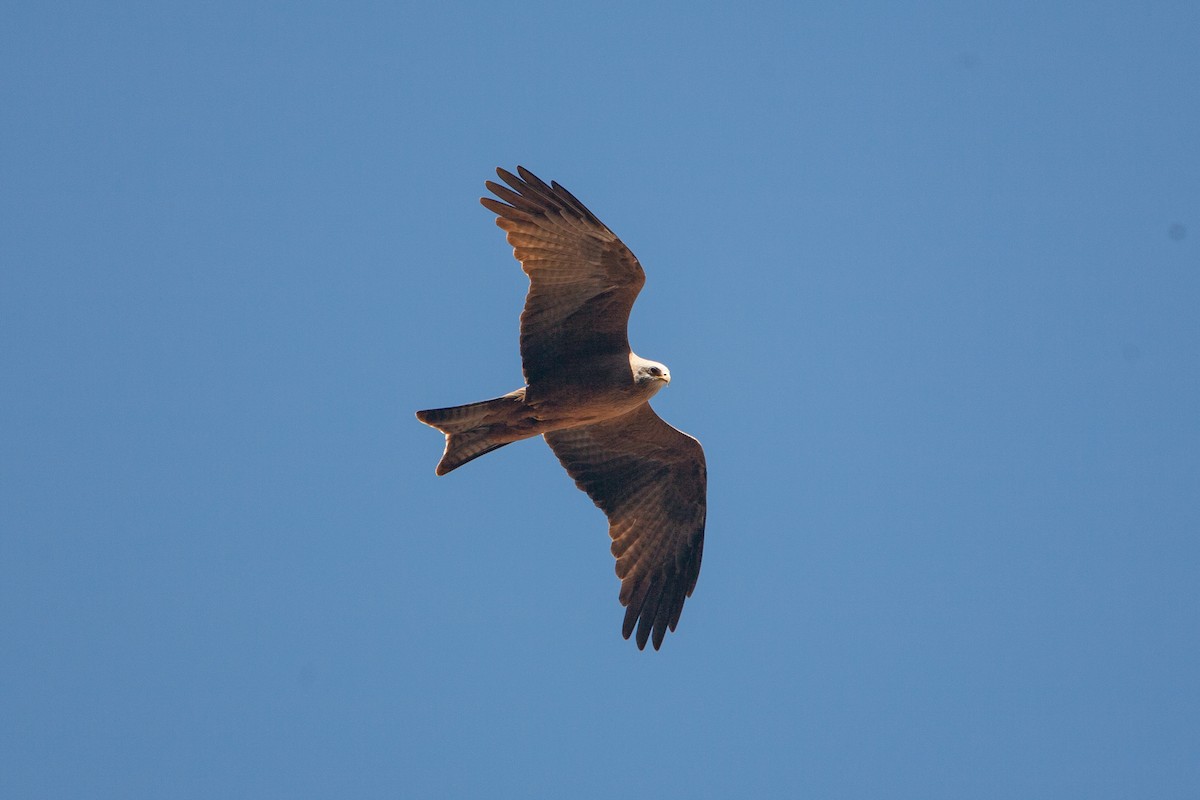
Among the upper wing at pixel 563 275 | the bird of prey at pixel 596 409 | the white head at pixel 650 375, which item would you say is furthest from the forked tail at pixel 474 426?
the white head at pixel 650 375

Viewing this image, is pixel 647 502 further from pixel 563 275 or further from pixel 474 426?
pixel 563 275

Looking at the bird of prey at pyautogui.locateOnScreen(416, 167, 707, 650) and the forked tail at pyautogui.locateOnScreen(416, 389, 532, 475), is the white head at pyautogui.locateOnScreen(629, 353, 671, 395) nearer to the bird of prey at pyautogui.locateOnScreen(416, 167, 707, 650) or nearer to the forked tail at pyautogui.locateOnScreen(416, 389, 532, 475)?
the bird of prey at pyautogui.locateOnScreen(416, 167, 707, 650)

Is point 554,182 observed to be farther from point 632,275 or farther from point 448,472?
point 448,472

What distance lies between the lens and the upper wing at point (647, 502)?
1405 centimetres

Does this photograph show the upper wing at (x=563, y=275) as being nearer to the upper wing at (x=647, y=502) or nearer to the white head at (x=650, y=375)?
the white head at (x=650, y=375)

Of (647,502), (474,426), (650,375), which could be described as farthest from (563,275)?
(647,502)

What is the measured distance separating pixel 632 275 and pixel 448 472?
2554mm

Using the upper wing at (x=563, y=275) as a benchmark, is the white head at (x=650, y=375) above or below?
below

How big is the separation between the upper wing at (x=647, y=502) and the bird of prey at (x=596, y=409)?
0.4 inches

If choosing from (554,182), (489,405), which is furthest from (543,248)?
(489,405)

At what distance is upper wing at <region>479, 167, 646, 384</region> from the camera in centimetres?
1228

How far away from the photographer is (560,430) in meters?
14.0

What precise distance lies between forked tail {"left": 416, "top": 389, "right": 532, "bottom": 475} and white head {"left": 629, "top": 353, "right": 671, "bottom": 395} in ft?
3.54

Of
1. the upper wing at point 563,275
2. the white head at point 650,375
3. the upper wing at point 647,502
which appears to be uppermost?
the upper wing at point 563,275
